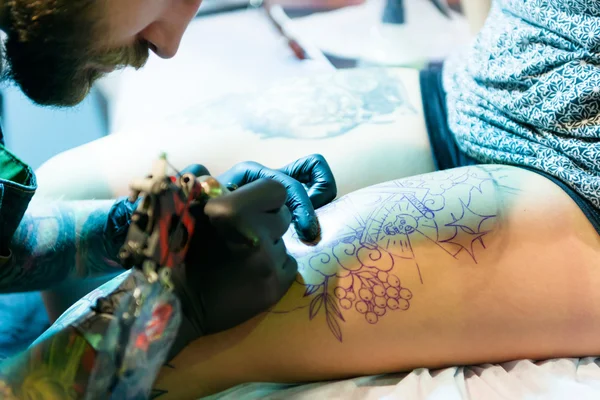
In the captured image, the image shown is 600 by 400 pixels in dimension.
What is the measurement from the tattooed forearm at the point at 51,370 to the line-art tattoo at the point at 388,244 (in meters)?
0.25

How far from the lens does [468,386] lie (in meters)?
0.71

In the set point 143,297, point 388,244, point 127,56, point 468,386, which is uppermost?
point 127,56

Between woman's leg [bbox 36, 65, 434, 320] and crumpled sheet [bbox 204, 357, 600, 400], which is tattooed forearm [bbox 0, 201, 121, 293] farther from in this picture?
crumpled sheet [bbox 204, 357, 600, 400]

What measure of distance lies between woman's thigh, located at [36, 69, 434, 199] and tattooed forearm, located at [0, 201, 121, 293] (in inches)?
2.5

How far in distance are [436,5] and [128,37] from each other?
1324 mm

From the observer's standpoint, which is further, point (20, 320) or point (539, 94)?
point (20, 320)

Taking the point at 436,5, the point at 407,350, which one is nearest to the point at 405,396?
the point at 407,350

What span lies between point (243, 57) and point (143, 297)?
52.1 inches

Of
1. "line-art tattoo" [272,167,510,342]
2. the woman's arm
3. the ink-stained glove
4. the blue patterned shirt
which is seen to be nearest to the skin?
the ink-stained glove

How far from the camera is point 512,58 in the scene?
87cm

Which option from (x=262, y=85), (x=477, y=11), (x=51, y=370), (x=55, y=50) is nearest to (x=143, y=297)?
(x=51, y=370)

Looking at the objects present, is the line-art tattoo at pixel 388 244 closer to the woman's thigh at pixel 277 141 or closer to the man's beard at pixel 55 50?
the woman's thigh at pixel 277 141

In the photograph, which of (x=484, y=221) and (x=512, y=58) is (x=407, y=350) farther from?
(x=512, y=58)

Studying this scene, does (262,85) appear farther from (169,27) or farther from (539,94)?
(539,94)
